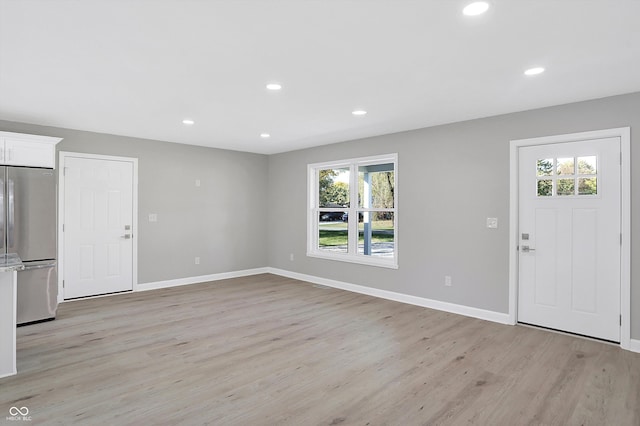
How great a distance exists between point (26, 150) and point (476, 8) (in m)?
4.93

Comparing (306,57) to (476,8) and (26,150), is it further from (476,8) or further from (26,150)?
(26,150)

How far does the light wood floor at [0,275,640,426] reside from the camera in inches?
94.3

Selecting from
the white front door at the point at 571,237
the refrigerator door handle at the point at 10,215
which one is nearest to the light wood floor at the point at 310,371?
the white front door at the point at 571,237

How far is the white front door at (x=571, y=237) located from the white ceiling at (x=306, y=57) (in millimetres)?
668

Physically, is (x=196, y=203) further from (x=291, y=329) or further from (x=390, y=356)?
(x=390, y=356)

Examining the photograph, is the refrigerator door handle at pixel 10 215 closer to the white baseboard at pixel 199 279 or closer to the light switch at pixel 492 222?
the white baseboard at pixel 199 279

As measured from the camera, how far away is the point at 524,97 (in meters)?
3.65

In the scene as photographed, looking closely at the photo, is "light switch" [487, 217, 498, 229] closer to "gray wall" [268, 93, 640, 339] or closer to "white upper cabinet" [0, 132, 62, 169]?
"gray wall" [268, 93, 640, 339]

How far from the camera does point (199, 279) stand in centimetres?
655

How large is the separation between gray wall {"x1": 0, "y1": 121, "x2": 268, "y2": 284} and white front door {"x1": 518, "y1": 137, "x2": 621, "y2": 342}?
4858mm

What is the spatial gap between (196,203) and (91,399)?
14.1ft

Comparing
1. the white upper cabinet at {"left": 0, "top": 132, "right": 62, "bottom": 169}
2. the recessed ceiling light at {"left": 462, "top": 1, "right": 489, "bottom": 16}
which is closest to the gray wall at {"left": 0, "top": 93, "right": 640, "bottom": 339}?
the white upper cabinet at {"left": 0, "top": 132, "right": 62, "bottom": 169}

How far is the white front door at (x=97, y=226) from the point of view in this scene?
5207mm

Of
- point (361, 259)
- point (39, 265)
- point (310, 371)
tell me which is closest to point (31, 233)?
point (39, 265)
